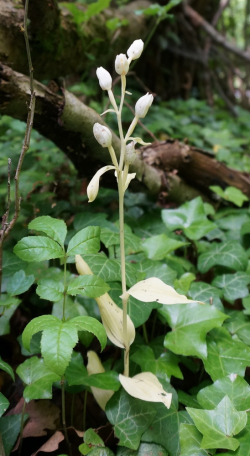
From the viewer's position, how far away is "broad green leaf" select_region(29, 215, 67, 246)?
3.14 feet

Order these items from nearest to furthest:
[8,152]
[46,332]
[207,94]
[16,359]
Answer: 1. [46,332]
2. [16,359]
3. [8,152]
4. [207,94]

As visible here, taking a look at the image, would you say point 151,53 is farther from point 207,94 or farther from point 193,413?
point 193,413

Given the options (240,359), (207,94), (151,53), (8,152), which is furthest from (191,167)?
(207,94)

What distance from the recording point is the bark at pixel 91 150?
1426 millimetres

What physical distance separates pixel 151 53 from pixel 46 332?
4.59 meters

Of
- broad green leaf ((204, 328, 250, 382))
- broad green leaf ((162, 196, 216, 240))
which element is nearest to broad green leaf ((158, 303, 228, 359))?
broad green leaf ((204, 328, 250, 382))

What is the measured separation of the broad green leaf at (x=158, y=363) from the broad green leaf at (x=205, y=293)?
0.27 metres

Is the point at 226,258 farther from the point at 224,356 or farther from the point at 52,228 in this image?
the point at 52,228

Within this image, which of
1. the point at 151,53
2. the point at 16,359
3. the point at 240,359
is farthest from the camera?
the point at 151,53

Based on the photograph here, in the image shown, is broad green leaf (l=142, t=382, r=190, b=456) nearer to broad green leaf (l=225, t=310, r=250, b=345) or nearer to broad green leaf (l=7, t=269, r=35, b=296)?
broad green leaf (l=225, t=310, r=250, b=345)

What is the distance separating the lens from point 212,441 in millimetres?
831

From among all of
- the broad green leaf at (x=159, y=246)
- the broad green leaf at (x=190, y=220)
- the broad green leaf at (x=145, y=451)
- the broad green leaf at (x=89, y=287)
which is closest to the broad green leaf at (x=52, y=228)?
the broad green leaf at (x=89, y=287)

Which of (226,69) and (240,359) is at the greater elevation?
(226,69)

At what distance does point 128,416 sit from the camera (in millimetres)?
954
